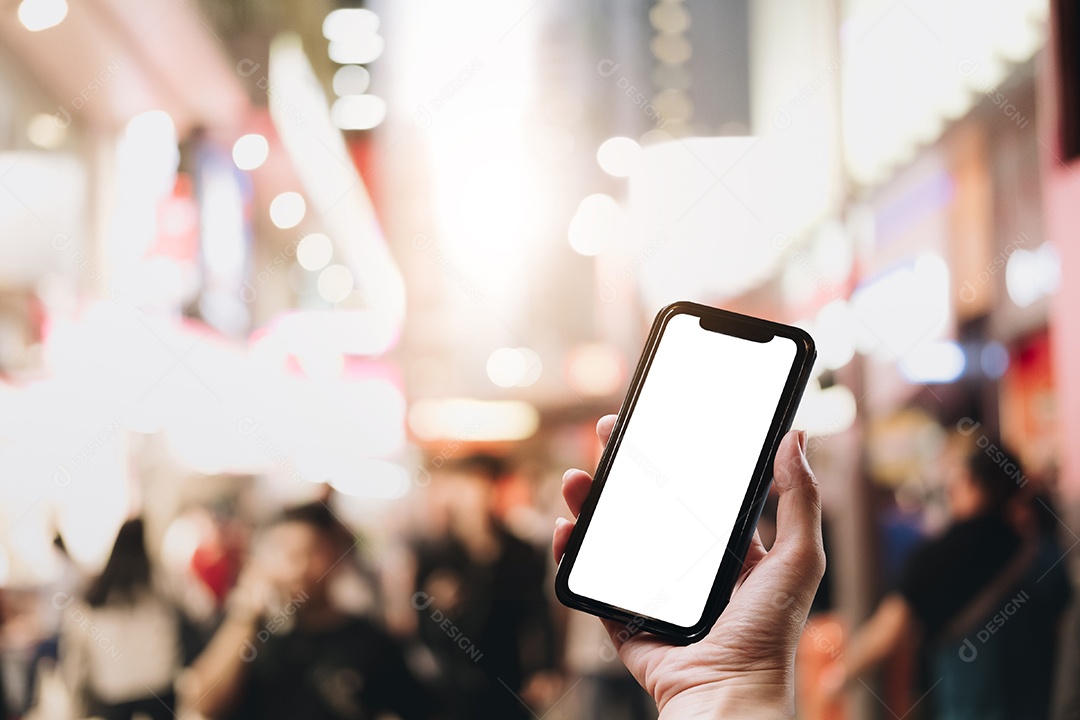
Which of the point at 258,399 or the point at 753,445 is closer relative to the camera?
the point at 753,445

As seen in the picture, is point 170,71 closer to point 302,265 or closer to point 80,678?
point 302,265

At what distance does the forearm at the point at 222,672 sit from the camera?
9.52 ft

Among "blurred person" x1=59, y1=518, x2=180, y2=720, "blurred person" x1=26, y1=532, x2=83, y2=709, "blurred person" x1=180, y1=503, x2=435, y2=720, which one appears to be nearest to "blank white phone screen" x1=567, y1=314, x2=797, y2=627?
"blurred person" x1=180, y1=503, x2=435, y2=720

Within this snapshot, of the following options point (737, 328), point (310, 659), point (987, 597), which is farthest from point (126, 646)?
point (987, 597)

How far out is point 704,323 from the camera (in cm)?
113

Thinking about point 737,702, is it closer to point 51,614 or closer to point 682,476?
point 682,476

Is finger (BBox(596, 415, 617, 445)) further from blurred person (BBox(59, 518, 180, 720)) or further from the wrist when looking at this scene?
blurred person (BBox(59, 518, 180, 720))

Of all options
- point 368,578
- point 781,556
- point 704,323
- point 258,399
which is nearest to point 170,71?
point 258,399

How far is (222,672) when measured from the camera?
2.95 m

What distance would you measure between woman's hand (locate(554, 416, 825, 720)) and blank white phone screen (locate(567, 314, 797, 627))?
0.16 ft

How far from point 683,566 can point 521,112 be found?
299 cm

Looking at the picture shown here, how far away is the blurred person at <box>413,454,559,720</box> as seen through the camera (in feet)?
10.3

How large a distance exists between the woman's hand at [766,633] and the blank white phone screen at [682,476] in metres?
0.05

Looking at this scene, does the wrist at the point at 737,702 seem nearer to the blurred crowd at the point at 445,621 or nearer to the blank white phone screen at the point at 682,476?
the blank white phone screen at the point at 682,476
